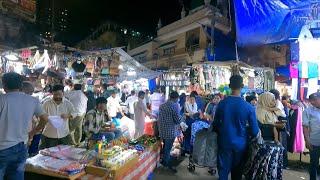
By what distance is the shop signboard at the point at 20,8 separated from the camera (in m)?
21.3

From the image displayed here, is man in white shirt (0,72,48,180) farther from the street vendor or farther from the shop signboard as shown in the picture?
the shop signboard

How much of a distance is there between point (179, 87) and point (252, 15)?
10426mm

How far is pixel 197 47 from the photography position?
26.8 meters

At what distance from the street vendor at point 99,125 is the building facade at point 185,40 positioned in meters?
14.6

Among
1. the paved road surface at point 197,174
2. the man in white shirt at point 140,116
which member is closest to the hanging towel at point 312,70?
the paved road surface at point 197,174

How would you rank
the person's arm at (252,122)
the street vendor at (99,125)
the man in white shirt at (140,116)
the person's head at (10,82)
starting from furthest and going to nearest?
the man in white shirt at (140,116) → the street vendor at (99,125) → the person's arm at (252,122) → the person's head at (10,82)

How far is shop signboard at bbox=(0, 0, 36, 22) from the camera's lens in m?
21.3

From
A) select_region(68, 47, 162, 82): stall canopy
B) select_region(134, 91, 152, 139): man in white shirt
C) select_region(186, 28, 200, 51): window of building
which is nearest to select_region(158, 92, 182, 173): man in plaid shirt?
select_region(134, 91, 152, 139): man in white shirt

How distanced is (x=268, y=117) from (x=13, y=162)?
16.4 feet

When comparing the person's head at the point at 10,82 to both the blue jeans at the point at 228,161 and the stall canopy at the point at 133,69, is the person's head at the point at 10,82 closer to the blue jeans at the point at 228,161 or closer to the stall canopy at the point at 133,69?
the blue jeans at the point at 228,161

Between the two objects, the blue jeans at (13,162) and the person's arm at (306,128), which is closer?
the blue jeans at (13,162)

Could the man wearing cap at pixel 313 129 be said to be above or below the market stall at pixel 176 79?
below

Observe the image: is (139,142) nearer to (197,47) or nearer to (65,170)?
(65,170)

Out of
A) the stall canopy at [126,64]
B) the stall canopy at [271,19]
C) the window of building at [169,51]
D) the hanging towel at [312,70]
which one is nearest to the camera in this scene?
the stall canopy at [271,19]
